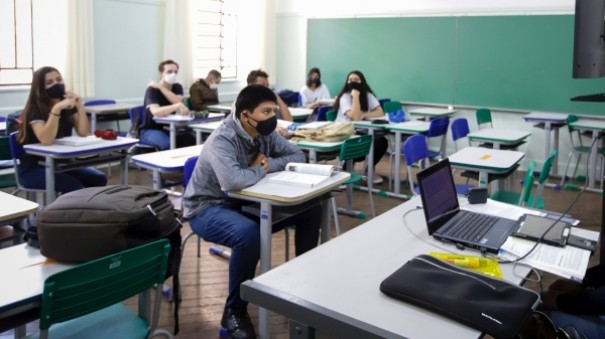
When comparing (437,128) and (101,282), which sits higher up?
(437,128)

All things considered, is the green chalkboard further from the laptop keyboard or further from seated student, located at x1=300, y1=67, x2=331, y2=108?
the laptop keyboard

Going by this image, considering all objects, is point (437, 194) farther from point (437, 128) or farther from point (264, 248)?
point (437, 128)

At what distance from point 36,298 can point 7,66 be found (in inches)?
206

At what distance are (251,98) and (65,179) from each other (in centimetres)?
173

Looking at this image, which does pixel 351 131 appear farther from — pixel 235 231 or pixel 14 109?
pixel 14 109

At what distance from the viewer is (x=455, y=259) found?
1.81 meters

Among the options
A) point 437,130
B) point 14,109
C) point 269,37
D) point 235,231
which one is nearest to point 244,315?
point 235,231

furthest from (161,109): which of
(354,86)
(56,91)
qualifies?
(354,86)

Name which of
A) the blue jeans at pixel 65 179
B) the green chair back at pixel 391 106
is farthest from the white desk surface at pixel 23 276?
the green chair back at pixel 391 106

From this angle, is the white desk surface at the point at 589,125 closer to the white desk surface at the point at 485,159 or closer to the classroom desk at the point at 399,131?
the classroom desk at the point at 399,131

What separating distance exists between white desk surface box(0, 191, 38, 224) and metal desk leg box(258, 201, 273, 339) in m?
1.01

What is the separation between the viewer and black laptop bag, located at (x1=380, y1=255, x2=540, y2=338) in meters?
1.39

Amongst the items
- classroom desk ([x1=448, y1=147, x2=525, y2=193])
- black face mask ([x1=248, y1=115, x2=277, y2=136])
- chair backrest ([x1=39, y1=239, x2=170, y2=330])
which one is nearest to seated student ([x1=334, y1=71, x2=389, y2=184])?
classroom desk ([x1=448, y1=147, x2=525, y2=193])

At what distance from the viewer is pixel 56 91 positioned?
159 inches
